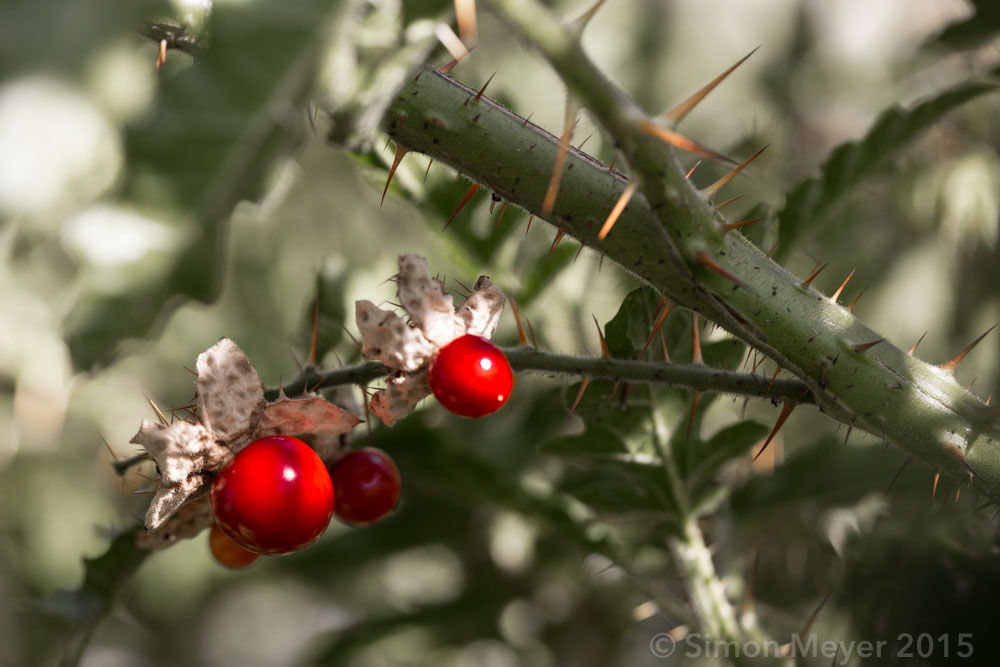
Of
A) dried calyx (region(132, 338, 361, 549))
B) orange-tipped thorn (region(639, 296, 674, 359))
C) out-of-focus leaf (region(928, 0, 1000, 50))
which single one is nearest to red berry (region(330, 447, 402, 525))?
dried calyx (region(132, 338, 361, 549))

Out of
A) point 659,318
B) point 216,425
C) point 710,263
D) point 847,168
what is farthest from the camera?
point 847,168

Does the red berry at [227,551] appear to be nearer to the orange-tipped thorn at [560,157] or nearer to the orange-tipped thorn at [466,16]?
the orange-tipped thorn at [560,157]

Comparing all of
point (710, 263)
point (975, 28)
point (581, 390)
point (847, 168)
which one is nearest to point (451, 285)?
point (581, 390)

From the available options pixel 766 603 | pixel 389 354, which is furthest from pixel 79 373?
pixel 766 603

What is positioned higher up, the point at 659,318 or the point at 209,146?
the point at 659,318

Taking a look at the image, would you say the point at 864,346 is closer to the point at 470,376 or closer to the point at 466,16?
the point at 470,376

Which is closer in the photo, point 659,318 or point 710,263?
point 710,263
